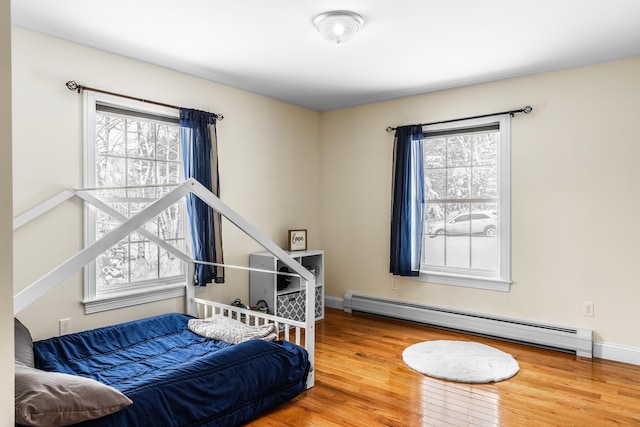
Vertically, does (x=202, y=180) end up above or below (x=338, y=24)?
below

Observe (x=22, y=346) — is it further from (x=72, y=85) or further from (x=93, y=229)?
(x=72, y=85)

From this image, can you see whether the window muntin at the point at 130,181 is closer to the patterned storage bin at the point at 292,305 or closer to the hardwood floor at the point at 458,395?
the patterned storage bin at the point at 292,305

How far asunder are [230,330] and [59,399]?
1.49 meters

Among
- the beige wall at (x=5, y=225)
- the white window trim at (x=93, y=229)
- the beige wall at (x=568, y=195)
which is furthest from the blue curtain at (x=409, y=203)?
the beige wall at (x=5, y=225)

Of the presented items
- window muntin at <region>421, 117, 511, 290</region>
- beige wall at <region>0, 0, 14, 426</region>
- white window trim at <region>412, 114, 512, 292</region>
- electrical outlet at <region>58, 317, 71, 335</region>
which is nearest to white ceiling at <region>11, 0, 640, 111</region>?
white window trim at <region>412, 114, 512, 292</region>

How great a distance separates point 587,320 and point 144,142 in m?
4.11

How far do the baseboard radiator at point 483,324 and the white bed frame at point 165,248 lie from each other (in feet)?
3.59

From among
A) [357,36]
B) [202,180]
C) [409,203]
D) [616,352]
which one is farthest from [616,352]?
[202,180]

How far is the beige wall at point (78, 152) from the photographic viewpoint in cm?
291

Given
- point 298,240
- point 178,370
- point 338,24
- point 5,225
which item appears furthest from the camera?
point 298,240

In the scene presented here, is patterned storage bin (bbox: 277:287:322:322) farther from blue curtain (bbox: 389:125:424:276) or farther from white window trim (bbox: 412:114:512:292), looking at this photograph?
→ white window trim (bbox: 412:114:512:292)

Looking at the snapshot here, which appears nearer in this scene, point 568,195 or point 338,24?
point 338,24

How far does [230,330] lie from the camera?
3221 millimetres

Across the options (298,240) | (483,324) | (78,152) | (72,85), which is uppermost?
(72,85)
